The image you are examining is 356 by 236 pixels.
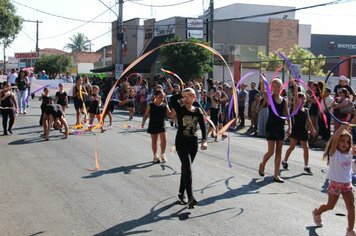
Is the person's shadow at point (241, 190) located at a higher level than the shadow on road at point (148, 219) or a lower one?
higher

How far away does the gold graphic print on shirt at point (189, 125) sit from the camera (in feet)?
23.1

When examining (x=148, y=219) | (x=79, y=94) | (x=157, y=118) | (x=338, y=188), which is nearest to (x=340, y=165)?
(x=338, y=188)

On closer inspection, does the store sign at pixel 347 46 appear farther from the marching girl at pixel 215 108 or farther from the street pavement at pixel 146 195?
the street pavement at pixel 146 195

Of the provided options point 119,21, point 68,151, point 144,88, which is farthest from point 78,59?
point 68,151

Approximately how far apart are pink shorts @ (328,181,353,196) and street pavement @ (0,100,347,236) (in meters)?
0.50

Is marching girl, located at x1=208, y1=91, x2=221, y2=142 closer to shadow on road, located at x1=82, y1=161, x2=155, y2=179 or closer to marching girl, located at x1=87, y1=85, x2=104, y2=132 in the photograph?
marching girl, located at x1=87, y1=85, x2=104, y2=132

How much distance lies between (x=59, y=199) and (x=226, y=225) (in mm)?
2700

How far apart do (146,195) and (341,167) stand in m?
3.08

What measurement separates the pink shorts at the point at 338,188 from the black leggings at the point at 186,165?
6.27 feet

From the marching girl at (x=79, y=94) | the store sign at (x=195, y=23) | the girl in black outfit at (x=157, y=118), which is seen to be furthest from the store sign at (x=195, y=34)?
the girl in black outfit at (x=157, y=118)

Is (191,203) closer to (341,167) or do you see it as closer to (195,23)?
(341,167)

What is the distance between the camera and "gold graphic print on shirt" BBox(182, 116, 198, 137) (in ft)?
23.1

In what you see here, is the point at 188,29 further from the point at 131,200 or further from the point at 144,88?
the point at 131,200

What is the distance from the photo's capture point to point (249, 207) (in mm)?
6906
